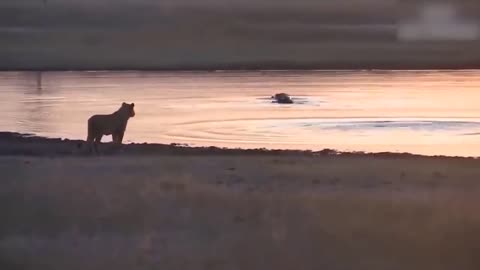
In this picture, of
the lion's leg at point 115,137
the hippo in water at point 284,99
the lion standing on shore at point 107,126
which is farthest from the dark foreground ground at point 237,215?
the hippo in water at point 284,99

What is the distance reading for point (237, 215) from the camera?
7508 millimetres

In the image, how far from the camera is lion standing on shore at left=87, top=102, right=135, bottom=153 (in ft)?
44.5

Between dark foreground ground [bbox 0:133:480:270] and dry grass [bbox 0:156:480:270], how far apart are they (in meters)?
0.01

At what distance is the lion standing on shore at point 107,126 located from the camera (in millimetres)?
13570

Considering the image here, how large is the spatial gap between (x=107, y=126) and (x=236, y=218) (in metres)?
6.92

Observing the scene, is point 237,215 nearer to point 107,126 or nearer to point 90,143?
point 90,143

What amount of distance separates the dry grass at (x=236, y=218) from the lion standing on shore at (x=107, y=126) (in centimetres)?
257

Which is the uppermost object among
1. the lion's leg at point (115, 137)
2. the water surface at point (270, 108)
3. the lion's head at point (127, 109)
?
the water surface at point (270, 108)

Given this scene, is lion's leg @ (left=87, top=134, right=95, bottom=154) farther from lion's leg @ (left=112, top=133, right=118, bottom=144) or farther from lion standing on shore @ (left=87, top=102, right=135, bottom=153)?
lion's leg @ (left=112, top=133, right=118, bottom=144)

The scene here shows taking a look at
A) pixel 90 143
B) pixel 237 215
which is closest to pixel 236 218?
pixel 237 215

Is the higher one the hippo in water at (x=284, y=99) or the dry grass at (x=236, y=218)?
the hippo in water at (x=284, y=99)

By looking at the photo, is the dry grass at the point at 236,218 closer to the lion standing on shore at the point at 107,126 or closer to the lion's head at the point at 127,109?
the lion standing on shore at the point at 107,126

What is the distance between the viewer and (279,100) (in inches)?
885

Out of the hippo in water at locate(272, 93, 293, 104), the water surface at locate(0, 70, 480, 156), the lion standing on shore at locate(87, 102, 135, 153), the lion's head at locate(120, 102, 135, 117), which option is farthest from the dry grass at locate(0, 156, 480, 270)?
the hippo in water at locate(272, 93, 293, 104)
